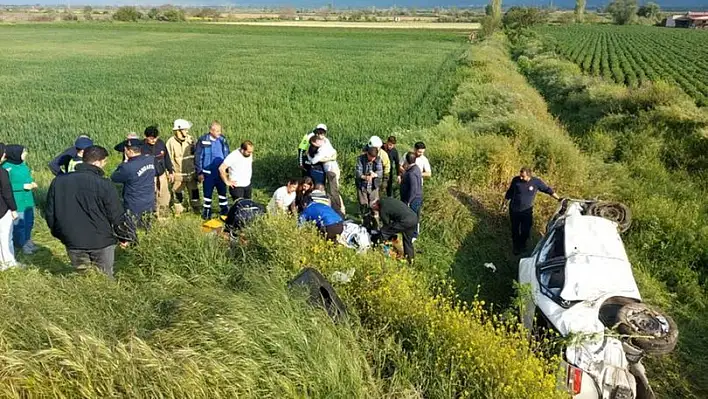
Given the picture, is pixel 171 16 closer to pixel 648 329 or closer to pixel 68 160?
→ pixel 68 160

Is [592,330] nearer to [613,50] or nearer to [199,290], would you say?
[199,290]

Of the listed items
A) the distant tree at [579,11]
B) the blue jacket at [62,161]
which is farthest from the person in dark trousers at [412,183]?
the distant tree at [579,11]

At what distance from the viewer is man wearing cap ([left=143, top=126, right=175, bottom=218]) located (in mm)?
7586

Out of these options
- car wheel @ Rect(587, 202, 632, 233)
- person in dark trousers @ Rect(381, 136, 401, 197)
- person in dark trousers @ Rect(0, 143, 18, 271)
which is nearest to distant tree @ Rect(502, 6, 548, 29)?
person in dark trousers @ Rect(381, 136, 401, 197)

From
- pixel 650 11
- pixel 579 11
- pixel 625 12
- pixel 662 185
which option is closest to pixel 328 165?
pixel 662 185

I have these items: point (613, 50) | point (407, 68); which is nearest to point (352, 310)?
point (407, 68)

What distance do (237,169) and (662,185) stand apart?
28.6ft

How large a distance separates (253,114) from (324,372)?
1342cm

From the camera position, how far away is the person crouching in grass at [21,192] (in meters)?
6.59

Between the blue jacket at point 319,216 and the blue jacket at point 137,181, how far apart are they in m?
2.17

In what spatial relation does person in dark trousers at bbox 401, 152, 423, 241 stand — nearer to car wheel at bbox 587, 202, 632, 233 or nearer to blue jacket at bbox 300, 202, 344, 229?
blue jacket at bbox 300, 202, 344, 229

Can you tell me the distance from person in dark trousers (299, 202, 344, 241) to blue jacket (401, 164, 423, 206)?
156cm

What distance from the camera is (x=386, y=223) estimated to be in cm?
698

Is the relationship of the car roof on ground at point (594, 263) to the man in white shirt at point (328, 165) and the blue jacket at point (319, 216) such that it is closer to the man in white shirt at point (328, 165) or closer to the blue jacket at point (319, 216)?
the blue jacket at point (319, 216)
